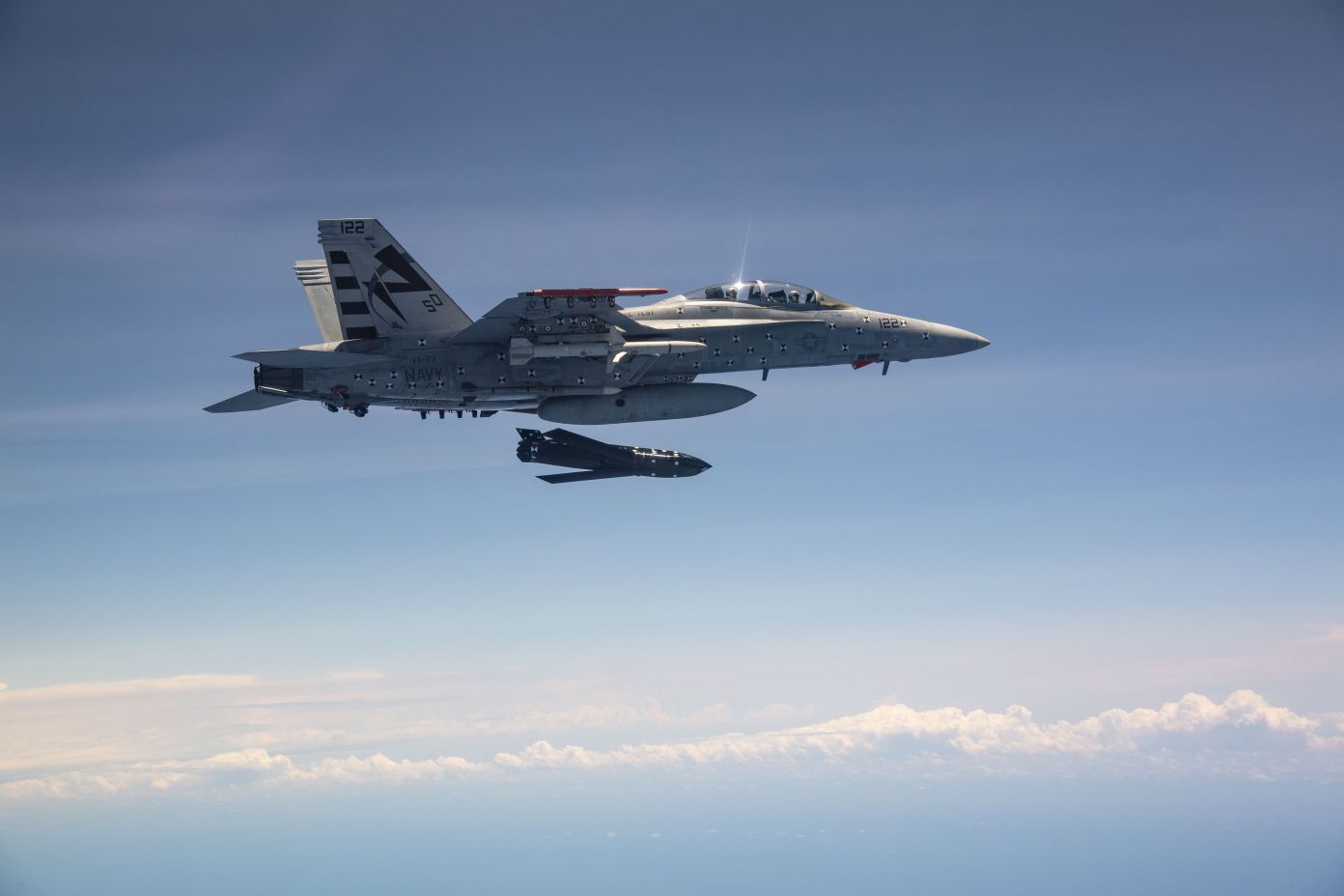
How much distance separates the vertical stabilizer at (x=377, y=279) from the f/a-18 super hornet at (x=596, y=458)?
743cm

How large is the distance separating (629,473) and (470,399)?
9.02 metres

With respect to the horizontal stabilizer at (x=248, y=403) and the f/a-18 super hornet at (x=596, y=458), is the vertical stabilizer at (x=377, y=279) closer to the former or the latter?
the horizontal stabilizer at (x=248, y=403)

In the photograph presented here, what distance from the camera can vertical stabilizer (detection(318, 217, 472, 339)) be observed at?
145ft

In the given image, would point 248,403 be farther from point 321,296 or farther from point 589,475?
point 589,475

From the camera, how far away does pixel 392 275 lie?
146 ft

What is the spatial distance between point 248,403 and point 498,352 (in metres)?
11.8

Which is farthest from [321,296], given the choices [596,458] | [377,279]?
[596,458]

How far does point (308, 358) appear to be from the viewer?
42.1m

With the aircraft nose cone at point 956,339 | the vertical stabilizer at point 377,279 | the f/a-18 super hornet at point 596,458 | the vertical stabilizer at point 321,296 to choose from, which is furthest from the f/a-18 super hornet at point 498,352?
the aircraft nose cone at point 956,339

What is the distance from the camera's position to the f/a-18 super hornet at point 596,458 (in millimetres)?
49094

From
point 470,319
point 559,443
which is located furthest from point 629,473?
point 470,319

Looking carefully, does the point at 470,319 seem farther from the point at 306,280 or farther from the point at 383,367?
the point at 306,280

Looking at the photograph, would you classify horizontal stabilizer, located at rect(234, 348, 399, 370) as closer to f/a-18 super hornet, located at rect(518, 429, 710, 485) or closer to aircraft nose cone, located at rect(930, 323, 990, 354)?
f/a-18 super hornet, located at rect(518, 429, 710, 485)

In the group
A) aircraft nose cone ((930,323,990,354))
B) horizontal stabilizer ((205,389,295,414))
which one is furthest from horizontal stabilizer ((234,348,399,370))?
aircraft nose cone ((930,323,990,354))
